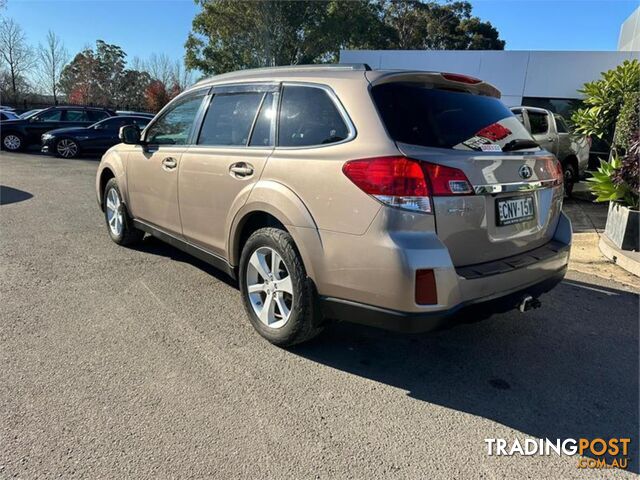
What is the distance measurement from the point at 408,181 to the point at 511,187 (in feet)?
2.49

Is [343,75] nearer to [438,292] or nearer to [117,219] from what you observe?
[438,292]

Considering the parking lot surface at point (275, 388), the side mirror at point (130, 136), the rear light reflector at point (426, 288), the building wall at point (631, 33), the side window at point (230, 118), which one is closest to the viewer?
the parking lot surface at point (275, 388)

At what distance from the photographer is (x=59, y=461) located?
88.5 inches

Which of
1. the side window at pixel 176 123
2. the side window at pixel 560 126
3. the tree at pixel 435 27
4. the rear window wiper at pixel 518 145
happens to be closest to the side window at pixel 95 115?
the side window at pixel 176 123

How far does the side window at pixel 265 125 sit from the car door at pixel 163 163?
96cm

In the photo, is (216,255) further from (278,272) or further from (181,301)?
(278,272)

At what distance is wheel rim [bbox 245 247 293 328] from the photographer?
327cm

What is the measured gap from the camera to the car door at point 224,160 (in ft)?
11.5

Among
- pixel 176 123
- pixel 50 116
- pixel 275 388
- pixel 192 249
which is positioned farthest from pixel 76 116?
pixel 275 388

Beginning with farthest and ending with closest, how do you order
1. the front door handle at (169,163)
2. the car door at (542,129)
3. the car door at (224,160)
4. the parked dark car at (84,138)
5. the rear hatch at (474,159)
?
1. the parked dark car at (84,138)
2. the car door at (542,129)
3. the front door handle at (169,163)
4. the car door at (224,160)
5. the rear hatch at (474,159)

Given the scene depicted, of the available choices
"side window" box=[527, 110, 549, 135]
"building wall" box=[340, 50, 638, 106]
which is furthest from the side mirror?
"building wall" box=[340, 50, 638, 106]

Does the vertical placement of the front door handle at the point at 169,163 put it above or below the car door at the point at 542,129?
below

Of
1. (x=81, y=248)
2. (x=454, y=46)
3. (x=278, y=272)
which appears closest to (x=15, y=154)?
(x=81, y=248)

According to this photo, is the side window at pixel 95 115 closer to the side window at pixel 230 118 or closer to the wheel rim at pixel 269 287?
the side window at pixel 230 118
